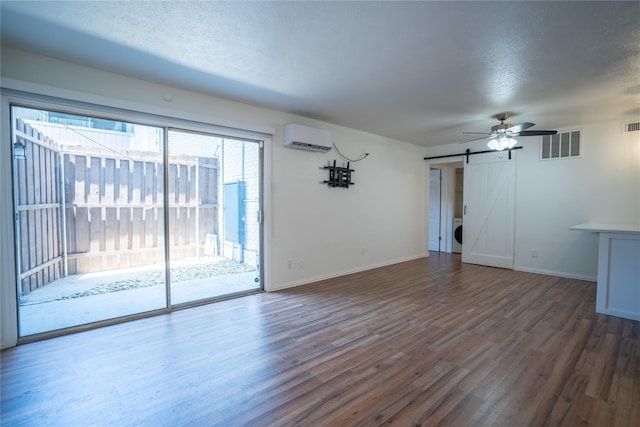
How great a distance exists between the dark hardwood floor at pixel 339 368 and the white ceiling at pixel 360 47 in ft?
8.57

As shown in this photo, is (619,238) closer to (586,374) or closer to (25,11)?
(586,374)

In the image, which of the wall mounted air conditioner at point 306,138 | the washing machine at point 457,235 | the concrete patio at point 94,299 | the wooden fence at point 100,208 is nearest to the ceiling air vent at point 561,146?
the washing machine at point 457,235

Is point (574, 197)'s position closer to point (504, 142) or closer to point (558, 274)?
point (558, 274)

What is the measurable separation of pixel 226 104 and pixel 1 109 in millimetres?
2055

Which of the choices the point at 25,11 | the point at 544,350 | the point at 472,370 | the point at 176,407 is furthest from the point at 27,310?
the point at 544,350

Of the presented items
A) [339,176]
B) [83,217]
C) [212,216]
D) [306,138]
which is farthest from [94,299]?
[339,176]

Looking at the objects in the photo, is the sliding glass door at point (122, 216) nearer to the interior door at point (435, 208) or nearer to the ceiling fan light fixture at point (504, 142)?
the ceiling fan light fixture at point (504, 142)

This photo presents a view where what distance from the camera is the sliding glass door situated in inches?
114

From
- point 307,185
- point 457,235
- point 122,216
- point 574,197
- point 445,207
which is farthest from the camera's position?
point 445,207

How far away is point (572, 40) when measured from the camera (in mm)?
2307

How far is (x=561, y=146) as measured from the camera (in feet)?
16.5

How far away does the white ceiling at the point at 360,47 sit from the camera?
1978 mm

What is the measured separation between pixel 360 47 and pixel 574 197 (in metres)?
4.86

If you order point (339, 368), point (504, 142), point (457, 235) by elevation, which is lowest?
point (339, 368)
